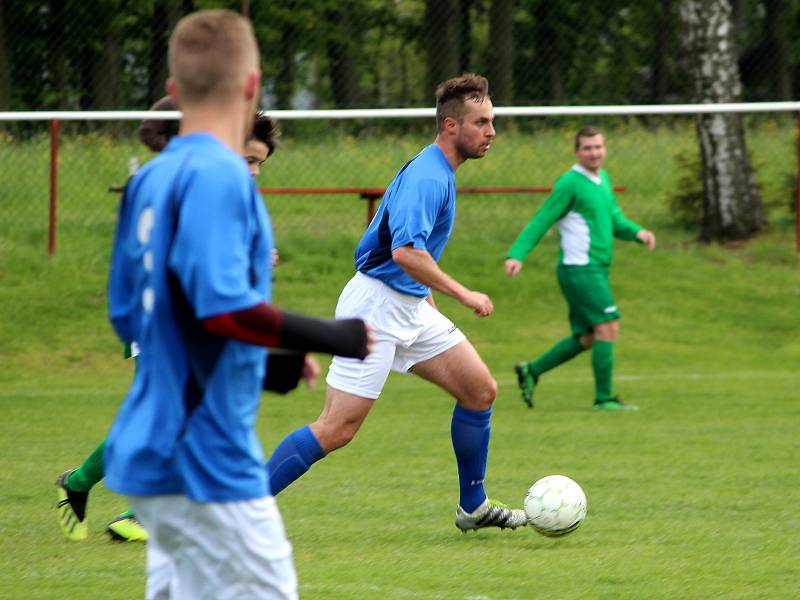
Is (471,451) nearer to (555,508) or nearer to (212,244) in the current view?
(555,508)

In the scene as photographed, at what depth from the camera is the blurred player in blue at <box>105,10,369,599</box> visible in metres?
2.92

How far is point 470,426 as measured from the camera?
20.1ft

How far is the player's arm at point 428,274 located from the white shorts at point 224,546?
2.82 metres

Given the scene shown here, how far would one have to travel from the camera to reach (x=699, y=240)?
16.2 m

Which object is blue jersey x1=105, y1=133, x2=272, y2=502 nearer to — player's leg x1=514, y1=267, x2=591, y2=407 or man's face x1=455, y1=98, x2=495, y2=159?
man's face x1=455, y1=98, x2=495, y2=159

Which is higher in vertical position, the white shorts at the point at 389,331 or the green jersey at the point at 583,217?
the white shorts at the point at 389,331

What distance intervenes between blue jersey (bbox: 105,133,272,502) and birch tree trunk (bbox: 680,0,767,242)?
13.4 meters

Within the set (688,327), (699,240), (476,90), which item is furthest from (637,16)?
(476,90)

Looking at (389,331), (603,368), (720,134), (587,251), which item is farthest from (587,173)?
(720,134)

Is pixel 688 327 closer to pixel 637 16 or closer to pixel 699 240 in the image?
pixel 699 240

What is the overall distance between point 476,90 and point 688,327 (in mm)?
8294

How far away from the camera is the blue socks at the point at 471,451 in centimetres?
607

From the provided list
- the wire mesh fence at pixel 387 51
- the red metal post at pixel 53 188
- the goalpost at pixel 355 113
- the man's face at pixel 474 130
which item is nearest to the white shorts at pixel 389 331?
the man's face at pixel 474 130

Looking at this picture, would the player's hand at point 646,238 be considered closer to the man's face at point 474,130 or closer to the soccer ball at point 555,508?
the man's face at point 474,130
